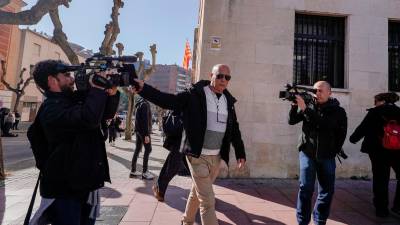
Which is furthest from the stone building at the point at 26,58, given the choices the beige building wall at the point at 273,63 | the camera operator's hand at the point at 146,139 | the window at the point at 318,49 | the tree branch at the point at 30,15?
the window at the point at 318,49

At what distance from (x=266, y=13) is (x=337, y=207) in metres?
4.18

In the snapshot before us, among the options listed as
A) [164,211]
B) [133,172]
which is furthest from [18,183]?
[164,211]

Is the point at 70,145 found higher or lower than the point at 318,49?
lower

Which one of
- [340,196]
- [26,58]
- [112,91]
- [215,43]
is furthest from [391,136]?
[26,58]

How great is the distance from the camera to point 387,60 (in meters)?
7.21

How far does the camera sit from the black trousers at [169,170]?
190 inches

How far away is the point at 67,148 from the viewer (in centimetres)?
210

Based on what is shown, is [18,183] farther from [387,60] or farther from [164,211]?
[387,60]

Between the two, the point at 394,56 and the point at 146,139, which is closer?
the point at 146,139

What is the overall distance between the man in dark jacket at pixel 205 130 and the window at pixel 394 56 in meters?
5.69

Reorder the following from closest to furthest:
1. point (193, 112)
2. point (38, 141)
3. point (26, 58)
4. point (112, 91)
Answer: point (38, 141) → point (112, 91) → point (193, 112) → point (26, 58)

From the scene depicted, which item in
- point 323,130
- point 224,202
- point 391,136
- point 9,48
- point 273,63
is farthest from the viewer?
point 9,48

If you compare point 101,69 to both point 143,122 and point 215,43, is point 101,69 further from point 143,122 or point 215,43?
point 215,43

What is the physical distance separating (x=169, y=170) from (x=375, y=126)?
10.1 ft
